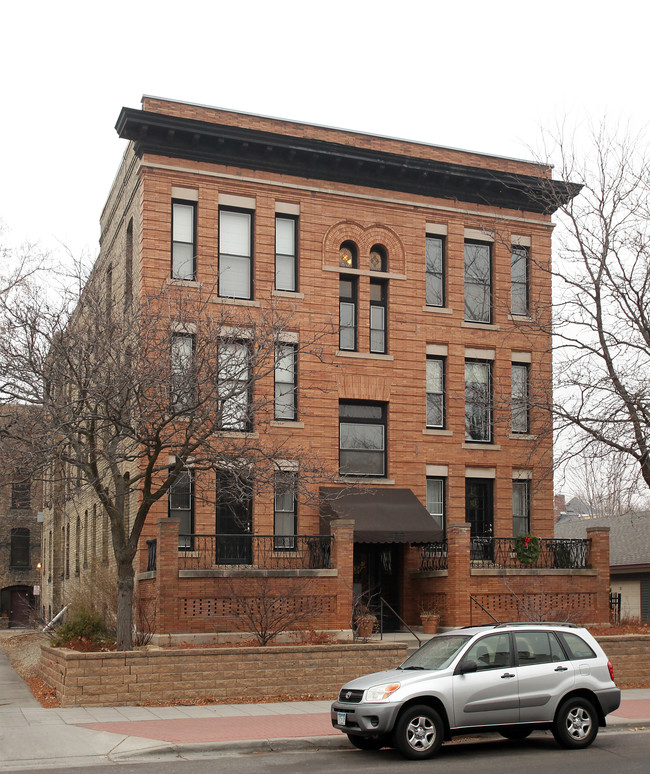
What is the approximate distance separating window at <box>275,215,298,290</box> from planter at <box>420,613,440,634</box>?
357 inches

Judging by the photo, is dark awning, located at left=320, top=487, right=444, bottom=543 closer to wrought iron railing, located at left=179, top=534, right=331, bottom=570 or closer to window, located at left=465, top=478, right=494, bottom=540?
wrought iron railing, located at left=179, top=534, right=331, bottom=570

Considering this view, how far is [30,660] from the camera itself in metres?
24.9

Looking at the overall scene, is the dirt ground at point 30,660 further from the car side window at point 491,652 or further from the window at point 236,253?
the window at point 236,253

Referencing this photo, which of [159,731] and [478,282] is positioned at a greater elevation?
[478,282]

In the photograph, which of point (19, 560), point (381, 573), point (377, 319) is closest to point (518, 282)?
point (377, 319)

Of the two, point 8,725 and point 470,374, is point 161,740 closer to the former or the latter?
point 8,725

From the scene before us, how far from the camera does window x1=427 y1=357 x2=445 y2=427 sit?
26.8 m

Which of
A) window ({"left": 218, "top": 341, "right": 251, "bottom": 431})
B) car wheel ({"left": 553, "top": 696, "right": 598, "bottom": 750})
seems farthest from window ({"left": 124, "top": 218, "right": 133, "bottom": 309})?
car wheel ({"left": 553, "top": 696, "right": 598, "bottom": 750})

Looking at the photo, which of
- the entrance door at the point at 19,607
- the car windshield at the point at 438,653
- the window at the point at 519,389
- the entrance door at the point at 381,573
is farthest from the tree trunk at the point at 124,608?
the entrance door at the point at 19,607

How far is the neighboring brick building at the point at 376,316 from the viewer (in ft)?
78.1

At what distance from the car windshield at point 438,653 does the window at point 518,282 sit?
15.3 m

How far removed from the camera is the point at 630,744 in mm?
13672

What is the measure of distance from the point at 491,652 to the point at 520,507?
47.3 ft

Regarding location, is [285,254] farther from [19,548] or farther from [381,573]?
[19,548]
